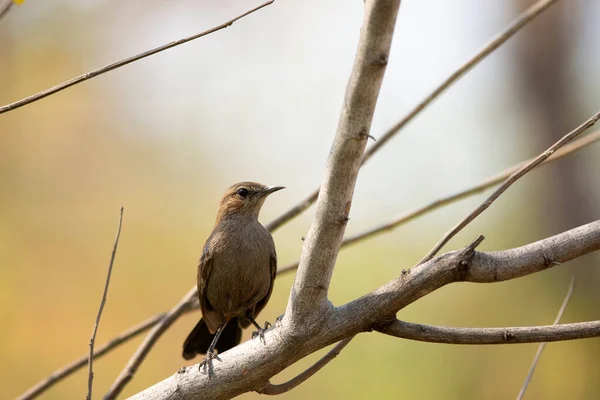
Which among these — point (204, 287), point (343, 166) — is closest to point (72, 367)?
point (204, 287)

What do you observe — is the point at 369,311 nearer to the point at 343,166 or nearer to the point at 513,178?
the point at 343,166

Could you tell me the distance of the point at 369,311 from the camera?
264 centimetres

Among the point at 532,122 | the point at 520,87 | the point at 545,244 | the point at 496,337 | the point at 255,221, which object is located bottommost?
the point at 496,337

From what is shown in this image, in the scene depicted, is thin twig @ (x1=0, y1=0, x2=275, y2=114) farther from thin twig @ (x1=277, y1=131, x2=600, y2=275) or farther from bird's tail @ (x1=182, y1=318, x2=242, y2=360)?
bird's tail @ (x1=182, y1=318, x2=242, y2=360)

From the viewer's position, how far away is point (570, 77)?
1001 centimetres

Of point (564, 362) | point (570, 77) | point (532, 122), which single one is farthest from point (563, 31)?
point (564, 362)

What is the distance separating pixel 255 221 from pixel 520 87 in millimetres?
6692

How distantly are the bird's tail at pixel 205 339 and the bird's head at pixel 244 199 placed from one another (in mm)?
864

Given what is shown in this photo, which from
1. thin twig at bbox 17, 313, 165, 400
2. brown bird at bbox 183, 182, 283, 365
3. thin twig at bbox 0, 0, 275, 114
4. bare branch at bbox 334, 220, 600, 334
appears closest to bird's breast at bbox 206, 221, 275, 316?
brown bird at bbox 183, 182, 283, 365

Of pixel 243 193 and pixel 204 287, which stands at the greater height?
pixel 243 193

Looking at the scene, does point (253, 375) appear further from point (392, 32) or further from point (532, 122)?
point (532, 122)

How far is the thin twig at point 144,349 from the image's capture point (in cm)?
412

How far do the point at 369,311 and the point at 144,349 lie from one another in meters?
2.15

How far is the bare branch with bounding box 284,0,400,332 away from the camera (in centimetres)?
Result: 217
